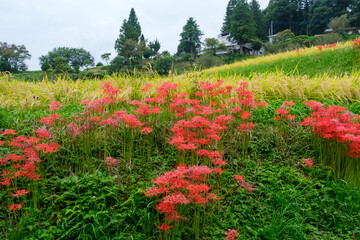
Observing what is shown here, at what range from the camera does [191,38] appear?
4175cm

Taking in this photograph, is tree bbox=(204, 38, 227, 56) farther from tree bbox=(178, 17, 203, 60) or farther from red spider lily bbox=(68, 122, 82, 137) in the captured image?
red spider lily bbox=(68, 122, 82, 137)

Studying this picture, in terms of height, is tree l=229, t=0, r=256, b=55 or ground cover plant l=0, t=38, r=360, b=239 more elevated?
tree l=229, t=0, r=256, b=55

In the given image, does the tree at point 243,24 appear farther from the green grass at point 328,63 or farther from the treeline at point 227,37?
the green grass at point 328,63

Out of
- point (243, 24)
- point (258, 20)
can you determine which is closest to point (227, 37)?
point (243, 24)

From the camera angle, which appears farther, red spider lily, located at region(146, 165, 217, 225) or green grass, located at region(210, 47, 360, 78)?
green grass, located at region(210, 47, 360, 78)

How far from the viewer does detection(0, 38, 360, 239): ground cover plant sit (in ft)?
5.41

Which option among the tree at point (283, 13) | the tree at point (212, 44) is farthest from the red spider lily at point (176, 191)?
the tree at point (283, 13)

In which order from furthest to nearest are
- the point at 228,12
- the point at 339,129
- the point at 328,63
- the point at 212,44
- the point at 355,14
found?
1. the point at 228,12
2. the point at 355,14
3. the point at 212,44
4. the point at 328,63
5. the point at 339,129

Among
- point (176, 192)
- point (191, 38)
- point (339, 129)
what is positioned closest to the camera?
point (176, 192)

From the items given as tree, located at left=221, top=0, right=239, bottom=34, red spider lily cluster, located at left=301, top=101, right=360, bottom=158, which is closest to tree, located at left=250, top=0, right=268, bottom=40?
tree, located at left=221, top=0, right=239, bottom=34

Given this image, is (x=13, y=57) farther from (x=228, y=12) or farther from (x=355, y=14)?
(x=355, y=14)

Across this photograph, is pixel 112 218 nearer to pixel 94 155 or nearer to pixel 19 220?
pixel 19 220

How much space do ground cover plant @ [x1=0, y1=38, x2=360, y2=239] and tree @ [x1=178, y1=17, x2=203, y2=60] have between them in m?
39.9

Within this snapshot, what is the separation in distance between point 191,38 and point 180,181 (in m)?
43.5
